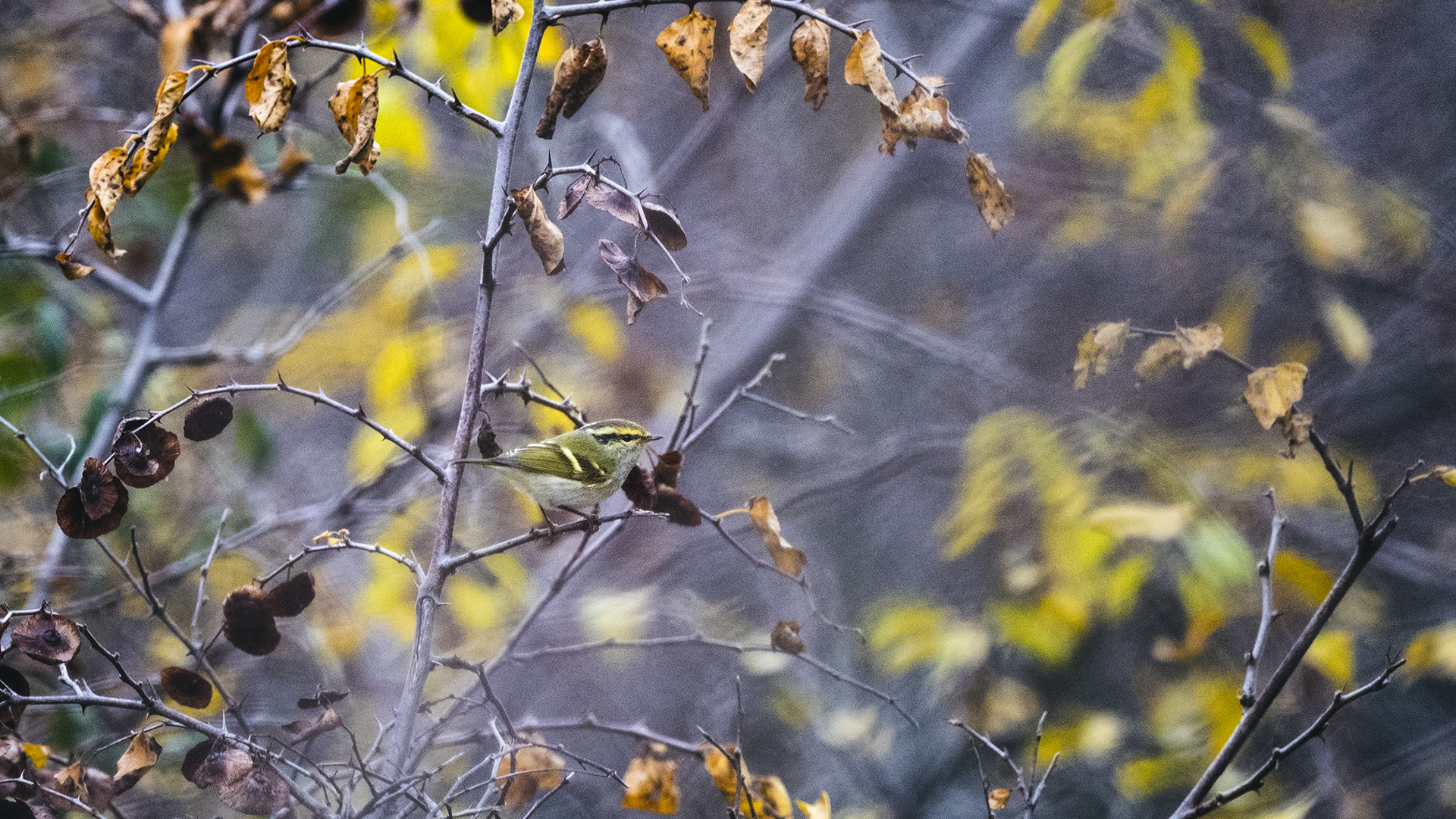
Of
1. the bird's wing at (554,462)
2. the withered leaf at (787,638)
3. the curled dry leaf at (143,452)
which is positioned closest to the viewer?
the curled dry leaf at (143,452)

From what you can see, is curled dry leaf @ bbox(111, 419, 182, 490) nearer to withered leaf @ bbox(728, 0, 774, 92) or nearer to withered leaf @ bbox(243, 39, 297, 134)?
withered leaf @ bbox(243, 39, 297, 134)

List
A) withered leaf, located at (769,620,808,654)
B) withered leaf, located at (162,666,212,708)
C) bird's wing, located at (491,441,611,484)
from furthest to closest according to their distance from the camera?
1. bird's wing, located at (491,441,611,484)
2. withered leaf, located at (769,620,808,654)
3. withered leaf, located at (162,666,212,708)

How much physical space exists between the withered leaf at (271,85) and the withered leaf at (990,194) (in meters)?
0.71

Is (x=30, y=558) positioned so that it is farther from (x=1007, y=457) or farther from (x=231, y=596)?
(x=1007, y=457)

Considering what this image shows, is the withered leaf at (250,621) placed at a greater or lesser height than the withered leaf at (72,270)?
lesser

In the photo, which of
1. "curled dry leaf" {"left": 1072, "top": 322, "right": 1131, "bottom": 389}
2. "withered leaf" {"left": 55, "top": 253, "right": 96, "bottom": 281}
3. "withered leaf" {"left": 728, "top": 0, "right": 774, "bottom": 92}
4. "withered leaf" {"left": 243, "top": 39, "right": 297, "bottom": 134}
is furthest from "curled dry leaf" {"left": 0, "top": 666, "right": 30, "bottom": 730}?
"curled dry leaf" {"left": 1072, "top": 322, "right": 1131, "bottom": 389}

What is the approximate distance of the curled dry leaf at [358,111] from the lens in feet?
3.00

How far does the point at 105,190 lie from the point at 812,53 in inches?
28.2

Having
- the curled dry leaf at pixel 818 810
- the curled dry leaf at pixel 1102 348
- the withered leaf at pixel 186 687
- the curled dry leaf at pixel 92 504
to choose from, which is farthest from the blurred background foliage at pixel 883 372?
the curled dry leaf at pixel 818 810

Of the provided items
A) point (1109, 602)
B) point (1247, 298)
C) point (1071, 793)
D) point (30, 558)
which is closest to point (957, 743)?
point (1071, 793)

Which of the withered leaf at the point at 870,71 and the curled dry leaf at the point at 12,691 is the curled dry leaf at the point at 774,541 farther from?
the curled dry leaf at the point at 12,691

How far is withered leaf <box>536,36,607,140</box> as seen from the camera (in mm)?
938

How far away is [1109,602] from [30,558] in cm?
232

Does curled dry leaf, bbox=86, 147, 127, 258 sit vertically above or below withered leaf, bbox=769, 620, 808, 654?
above
